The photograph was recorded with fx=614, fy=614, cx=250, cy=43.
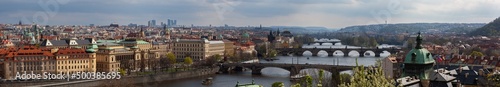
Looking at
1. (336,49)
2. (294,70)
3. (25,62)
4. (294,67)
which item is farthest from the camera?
(336,49)

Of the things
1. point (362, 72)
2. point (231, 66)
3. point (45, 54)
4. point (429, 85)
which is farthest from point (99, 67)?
point (362, 72)

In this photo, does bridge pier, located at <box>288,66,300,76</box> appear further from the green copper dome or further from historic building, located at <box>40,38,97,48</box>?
the green copper dome

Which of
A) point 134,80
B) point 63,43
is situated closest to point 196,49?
point 63,43

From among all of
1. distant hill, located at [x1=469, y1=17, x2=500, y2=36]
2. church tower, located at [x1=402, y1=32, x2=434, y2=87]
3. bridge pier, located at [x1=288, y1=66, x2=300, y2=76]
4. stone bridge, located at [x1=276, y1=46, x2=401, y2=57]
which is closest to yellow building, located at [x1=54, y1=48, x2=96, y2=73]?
bridge pier, located at [x1=288, y1=66, x2=300, y2=76]

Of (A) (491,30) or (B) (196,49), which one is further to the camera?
(A) (491,30)

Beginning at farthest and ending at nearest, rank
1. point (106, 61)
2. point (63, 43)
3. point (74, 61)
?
point (63, 43) → point (106, 61) → point (74, 61)

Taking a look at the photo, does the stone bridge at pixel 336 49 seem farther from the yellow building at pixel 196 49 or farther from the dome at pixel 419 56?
the dome at pixel 419 56

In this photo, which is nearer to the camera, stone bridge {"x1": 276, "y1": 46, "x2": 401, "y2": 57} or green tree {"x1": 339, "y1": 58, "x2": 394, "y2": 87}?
green tree {"x1": 339, "y1": 58, "x2": 394, "y2": 87}

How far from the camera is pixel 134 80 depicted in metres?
48.8

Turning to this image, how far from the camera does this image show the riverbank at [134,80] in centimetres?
4356

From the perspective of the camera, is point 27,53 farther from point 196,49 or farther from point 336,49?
point 336,49

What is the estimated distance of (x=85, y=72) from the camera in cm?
5191

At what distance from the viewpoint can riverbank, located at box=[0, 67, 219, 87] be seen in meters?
43.6

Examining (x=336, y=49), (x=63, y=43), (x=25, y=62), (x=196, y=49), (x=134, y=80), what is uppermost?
(x=63, y=43)
